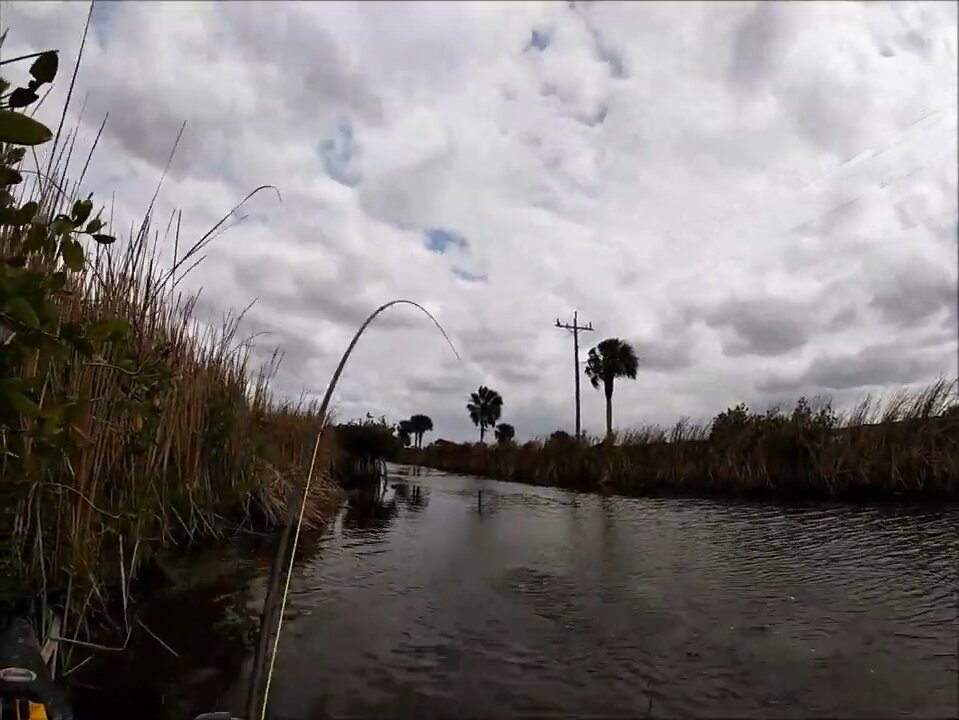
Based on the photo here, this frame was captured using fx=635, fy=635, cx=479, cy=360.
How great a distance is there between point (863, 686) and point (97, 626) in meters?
3.00

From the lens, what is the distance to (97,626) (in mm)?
2660

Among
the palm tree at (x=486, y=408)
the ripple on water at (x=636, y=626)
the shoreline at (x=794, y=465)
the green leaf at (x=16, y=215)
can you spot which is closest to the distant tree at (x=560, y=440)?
the shoreline at (x=794, y=465)

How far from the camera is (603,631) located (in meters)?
3.02

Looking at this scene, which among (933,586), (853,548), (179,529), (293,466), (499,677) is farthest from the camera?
(293,466)

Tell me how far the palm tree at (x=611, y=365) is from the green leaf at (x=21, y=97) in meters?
36.9

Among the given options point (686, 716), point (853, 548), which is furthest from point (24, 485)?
point (853, 548)

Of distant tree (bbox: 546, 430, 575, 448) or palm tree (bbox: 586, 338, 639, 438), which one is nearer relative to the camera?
distant tree (bbox: 546, 430, 575, 448)

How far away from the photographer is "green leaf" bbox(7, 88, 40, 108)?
1409 millimetres

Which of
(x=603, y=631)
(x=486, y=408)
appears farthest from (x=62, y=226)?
(x=486, y=408)

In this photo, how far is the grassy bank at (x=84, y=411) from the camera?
1495mm

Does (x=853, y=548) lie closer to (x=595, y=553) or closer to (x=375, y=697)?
(x=595, y=553)

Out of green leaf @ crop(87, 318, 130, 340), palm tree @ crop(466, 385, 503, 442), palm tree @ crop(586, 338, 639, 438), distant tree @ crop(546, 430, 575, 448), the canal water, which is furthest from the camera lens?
palm tree @ crop(466, 385, 503, 442)

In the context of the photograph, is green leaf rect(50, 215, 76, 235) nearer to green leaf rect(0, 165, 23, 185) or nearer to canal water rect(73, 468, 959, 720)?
green leaf rect(0, 165, 23, 185)

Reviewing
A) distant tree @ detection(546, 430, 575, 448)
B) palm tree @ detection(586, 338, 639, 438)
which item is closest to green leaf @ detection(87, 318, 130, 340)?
distant tree @ detection(546, 430, 575, 448)
